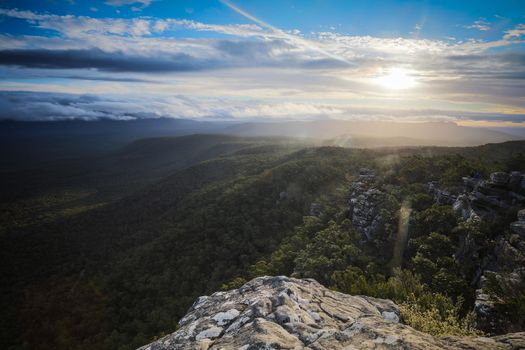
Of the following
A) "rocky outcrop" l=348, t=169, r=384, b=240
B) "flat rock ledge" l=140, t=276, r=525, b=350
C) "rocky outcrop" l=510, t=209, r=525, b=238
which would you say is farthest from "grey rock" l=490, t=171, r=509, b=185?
"flat rock ledge" l=140, t=276, r=525, b=350

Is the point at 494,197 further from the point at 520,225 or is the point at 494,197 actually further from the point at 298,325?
the point at 298,325

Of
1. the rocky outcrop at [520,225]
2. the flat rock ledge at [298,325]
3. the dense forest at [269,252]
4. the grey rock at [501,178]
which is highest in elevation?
the grey rock at [501,178]

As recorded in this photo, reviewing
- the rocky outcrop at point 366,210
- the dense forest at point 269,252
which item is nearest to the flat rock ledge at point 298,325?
the dense forest at point 269,252

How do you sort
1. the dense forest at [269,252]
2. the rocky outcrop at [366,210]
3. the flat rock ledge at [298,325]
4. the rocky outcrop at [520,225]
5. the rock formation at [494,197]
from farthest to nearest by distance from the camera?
the rocky outcrop at [366,210], the rock formation at [494,197], the dense forest at [269,252], the rocky outcrop at [520,225], the flat rock ledge at [298,325]

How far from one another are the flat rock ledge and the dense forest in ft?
7.98

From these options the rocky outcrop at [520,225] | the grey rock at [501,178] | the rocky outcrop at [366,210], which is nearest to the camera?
the rocky outcrop at [520,225]

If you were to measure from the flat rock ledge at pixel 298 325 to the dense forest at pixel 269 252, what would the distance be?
243 cm

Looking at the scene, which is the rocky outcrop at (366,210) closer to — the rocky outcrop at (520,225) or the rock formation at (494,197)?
the rock formation at (494,197)

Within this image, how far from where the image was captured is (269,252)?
4888cm

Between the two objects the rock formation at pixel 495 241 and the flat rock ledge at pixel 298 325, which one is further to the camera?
the rock formation at pixel 495 241

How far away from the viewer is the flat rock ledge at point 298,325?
27.4 feet

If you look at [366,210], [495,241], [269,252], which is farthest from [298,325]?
[269,252]

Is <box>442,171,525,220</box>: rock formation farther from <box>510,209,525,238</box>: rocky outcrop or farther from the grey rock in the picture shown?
<box>510,209,525,238</box>: rocky outcrop

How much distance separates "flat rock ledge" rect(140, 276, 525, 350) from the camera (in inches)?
329
